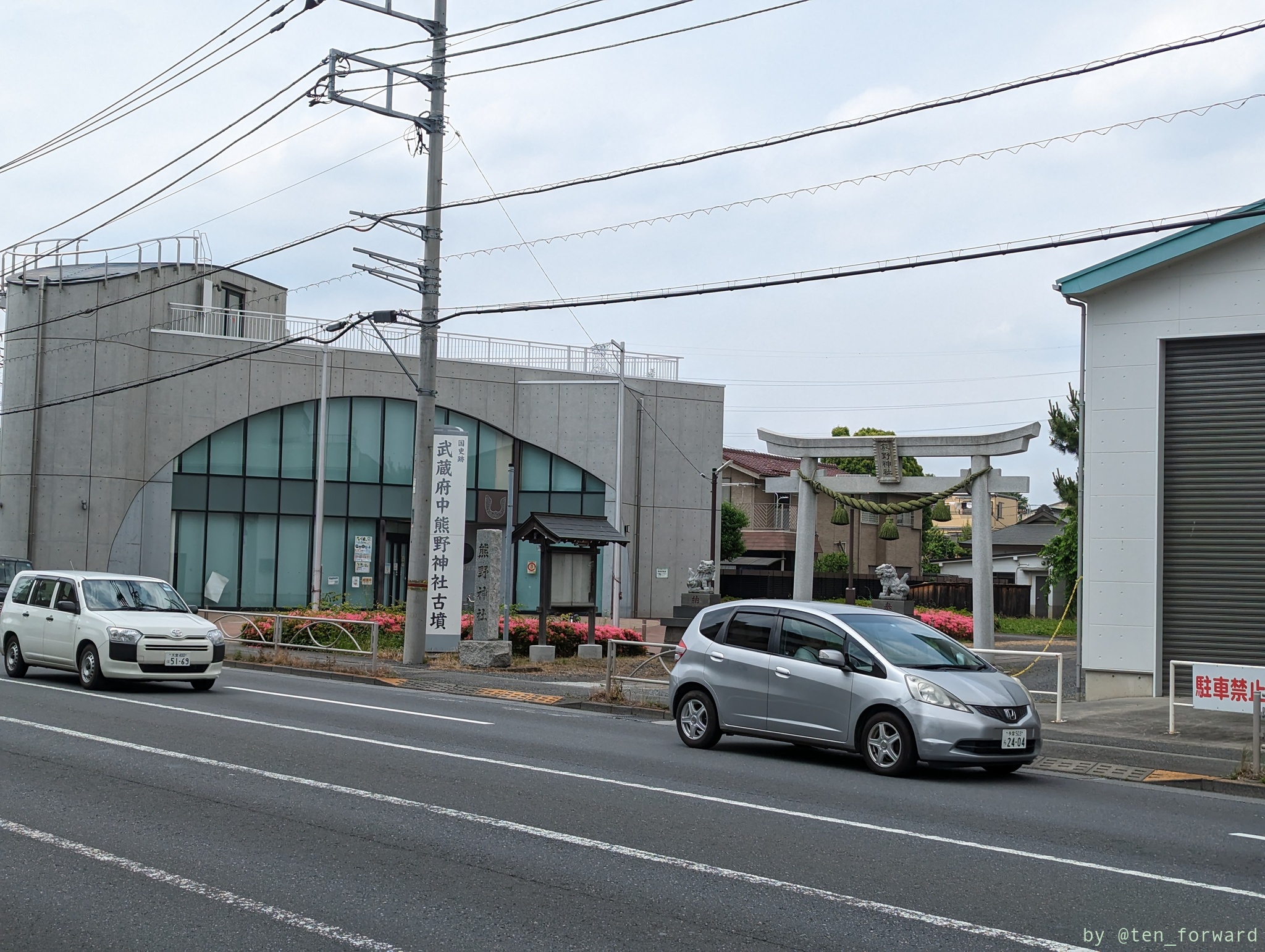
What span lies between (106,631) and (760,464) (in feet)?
160

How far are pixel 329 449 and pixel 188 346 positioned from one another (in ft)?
17.9

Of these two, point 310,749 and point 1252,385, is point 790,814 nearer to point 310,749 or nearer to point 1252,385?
point 310,749

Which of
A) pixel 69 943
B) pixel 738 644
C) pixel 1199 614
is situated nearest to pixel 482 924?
pixel 69 943

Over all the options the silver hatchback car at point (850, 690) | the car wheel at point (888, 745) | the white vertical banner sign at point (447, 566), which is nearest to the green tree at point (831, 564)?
the white vertical banner sign at point (447, 566)

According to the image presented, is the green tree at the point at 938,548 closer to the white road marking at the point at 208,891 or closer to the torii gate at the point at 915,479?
the torii gate at the point at 915,479

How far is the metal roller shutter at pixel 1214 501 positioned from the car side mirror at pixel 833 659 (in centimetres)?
848

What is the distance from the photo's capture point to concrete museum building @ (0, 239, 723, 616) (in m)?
36.9

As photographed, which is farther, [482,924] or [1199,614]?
[1199,614]

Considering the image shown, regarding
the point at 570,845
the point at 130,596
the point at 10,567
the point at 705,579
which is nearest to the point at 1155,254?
the point at 570,845

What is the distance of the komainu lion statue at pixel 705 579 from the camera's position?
35625 millimetres

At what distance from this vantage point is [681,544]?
4409 cm

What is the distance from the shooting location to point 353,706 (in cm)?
1605

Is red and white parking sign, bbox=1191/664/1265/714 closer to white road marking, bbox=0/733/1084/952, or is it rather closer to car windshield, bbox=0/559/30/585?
white road marking, bbox=0/733/1084/952

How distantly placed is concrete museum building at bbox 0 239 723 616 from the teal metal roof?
62.0 feet
